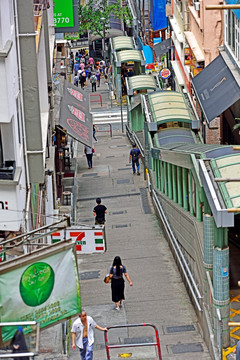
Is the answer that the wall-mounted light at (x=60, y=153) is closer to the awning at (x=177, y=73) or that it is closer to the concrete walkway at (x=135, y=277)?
the concrete walkway at (x=135, y=277)

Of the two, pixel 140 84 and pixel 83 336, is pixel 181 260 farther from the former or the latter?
pixel 140 84

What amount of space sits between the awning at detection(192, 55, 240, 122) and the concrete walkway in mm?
3816

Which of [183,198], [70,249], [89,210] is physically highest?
[70,249]

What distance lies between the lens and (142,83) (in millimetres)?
42375

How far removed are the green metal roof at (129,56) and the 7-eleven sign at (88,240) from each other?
31772mm

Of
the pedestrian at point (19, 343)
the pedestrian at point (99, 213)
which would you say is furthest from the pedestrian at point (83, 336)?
the pedestrian at point (99, 213)

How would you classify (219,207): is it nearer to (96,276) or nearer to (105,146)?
(96,276)

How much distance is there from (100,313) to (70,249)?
6873 millimetres

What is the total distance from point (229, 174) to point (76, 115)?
53.4 ft

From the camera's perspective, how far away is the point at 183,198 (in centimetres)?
2211

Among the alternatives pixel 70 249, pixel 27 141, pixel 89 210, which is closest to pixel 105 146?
pixel 89 210

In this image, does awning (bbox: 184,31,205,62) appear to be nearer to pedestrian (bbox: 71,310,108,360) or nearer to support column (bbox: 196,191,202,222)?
support column (bbox: 196,191,202,222)

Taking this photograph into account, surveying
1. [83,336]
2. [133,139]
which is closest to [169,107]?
[133,139]

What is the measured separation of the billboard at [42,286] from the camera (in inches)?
502
